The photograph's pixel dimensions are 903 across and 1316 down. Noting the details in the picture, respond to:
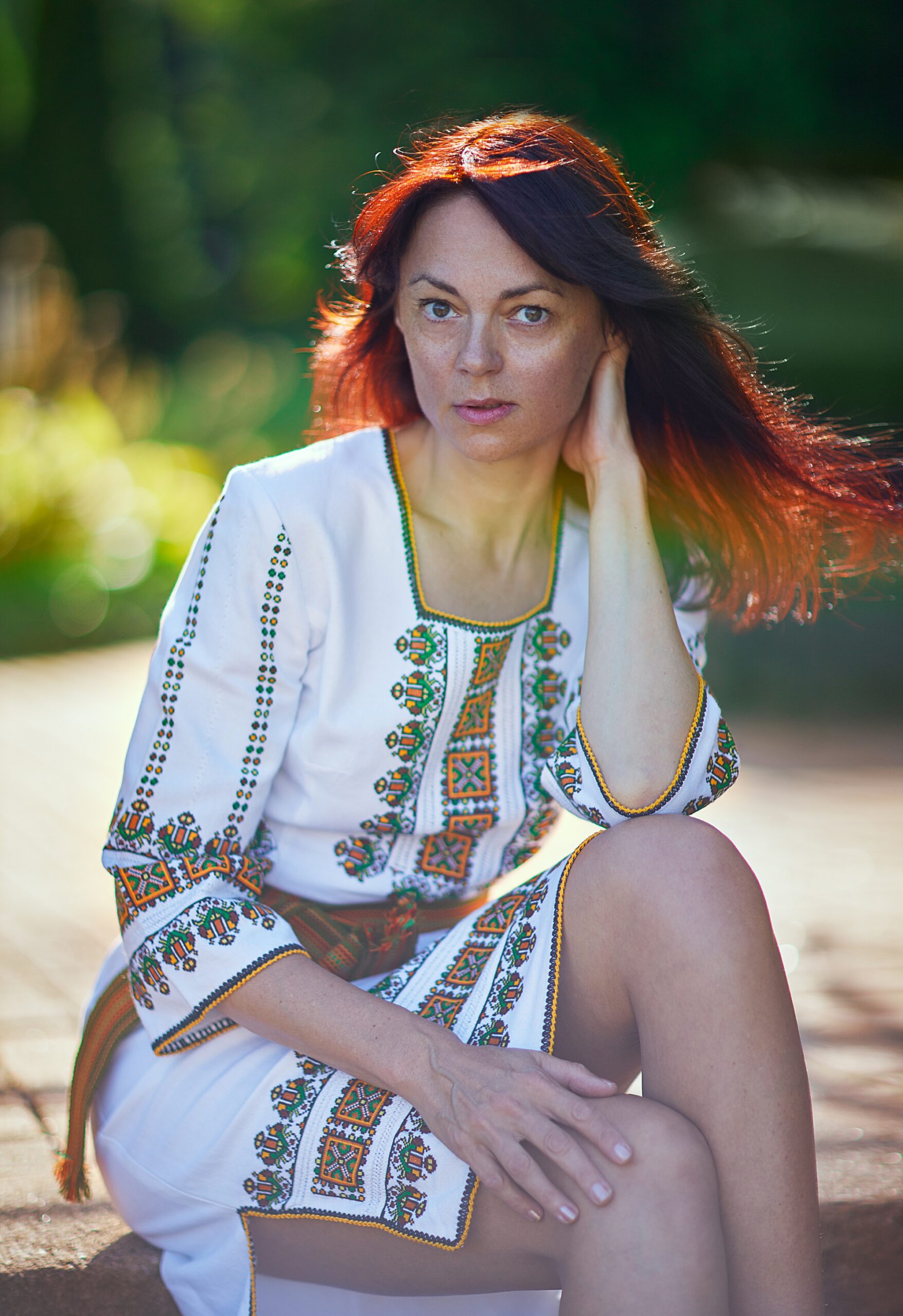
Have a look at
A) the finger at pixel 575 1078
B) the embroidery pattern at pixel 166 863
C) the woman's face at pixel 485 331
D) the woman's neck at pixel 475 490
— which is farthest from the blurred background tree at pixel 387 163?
the finger at pixel 575 1078

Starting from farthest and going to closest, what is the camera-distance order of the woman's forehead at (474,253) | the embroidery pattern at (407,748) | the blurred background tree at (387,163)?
the blurred background tree at (387,163), the embroidery pattern at (407,748), the woman's forehead at (474,253)

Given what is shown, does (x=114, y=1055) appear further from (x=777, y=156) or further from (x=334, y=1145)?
(x=777, y=156)

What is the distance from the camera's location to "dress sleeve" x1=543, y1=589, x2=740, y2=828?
1.70m

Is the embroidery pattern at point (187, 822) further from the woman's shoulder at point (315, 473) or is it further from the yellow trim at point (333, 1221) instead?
the yellow trim at point (333, 1221)

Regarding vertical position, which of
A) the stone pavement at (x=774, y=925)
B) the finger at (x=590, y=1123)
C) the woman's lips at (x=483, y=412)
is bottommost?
the stone pavement at (x=774, y=925)

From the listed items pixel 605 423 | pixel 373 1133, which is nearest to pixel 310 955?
pixel 373 1133

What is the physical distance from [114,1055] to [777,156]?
8.22 metres

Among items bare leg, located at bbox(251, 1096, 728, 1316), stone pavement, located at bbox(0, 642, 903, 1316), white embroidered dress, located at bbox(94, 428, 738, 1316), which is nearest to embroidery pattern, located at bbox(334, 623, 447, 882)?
white embroidered dress, located at bbox(94, 428, 738, 1316)

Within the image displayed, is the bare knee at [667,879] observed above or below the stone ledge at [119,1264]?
above

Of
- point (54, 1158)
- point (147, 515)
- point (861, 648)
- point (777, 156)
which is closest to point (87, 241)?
point (147, 515)

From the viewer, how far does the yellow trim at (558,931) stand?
154cm

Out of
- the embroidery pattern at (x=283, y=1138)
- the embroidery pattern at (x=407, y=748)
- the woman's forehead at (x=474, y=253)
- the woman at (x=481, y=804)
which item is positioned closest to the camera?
the woman at (x=481, y=804)

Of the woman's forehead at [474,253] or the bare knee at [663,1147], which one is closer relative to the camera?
the bare knee at [663,1147]

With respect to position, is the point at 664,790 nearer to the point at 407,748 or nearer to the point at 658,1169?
the point at 407,748
